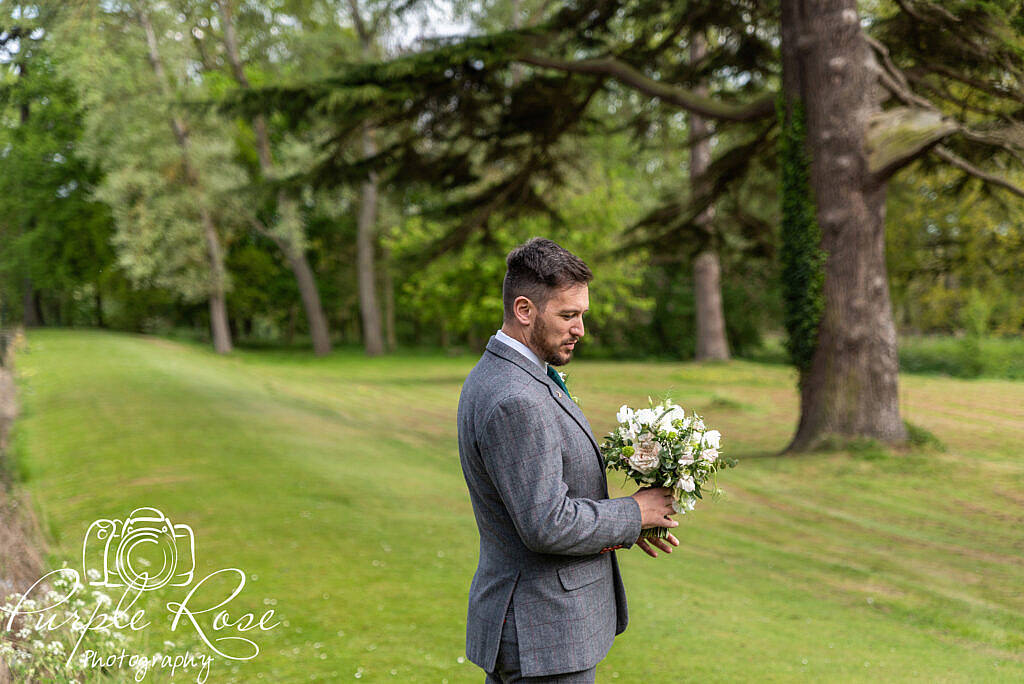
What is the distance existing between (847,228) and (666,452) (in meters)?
9.88

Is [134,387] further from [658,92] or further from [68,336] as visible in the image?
[68,336]

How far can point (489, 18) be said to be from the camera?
2984 centimetres

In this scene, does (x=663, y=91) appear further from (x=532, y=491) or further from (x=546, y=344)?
(x=532, y=491)

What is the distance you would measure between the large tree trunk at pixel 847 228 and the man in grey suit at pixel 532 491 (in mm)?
9714

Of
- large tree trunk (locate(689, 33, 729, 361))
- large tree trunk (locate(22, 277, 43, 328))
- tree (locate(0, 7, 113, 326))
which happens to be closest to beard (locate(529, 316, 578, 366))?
tree (locate(0, 7, 113, 326))

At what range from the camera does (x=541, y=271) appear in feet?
7.50

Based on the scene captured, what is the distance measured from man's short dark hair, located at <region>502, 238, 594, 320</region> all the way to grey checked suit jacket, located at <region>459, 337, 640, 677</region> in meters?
0.18

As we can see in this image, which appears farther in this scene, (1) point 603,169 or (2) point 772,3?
(1) point 603,169

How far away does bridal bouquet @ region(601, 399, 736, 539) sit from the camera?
2.45 metres

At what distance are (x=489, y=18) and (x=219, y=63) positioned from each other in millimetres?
12294

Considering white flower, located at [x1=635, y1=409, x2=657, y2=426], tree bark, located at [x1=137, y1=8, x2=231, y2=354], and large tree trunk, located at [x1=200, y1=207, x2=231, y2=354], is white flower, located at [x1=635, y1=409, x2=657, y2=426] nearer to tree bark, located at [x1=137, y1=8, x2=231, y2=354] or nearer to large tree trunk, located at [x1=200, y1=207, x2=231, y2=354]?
tree bark, located at [x1=137, y1=8, x2=231, y2=354]

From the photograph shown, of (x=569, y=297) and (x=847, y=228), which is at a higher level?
(x=847, y=228)

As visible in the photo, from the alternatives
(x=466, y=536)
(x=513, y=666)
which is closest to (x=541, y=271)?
(x=513, y=666)

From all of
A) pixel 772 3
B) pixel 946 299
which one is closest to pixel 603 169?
pixel 946 299
